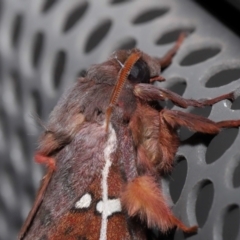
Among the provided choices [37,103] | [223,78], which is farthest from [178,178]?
[37,103]

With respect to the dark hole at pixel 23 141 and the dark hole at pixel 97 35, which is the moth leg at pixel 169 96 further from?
the dark hole at pixel 23 141

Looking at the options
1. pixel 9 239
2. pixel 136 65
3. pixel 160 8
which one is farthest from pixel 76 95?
pixel 9 239

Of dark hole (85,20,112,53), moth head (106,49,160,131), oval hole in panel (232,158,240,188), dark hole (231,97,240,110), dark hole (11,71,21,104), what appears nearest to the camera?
oval hole in panel (232,158,240,188)

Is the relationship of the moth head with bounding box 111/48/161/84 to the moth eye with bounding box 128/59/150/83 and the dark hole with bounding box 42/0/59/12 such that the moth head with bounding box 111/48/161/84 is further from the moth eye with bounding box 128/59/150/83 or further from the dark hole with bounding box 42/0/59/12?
the dark hole with bounding box 42/0/59/12

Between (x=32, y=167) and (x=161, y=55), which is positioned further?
(x=32, y=167)

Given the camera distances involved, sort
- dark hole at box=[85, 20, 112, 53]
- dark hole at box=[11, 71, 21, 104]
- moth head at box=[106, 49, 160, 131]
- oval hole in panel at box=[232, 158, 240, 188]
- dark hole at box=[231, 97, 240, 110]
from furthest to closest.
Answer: dark hole at box=[11, 71, 21, 104], dark hole at box=[85, 20, 112, 53], moth head at box=[106, 49, 160, 131], dark hole at box=[231, 97, 240, 110], oval hole in panel at box=[232, 158, 240, 188]

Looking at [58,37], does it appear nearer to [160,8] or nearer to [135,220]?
[160,8]

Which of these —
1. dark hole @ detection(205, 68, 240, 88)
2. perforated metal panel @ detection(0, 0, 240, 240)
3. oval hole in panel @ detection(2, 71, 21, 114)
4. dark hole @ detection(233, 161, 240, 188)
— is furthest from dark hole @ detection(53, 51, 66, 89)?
dark hole @ detection(233, 161, 240, 188)
